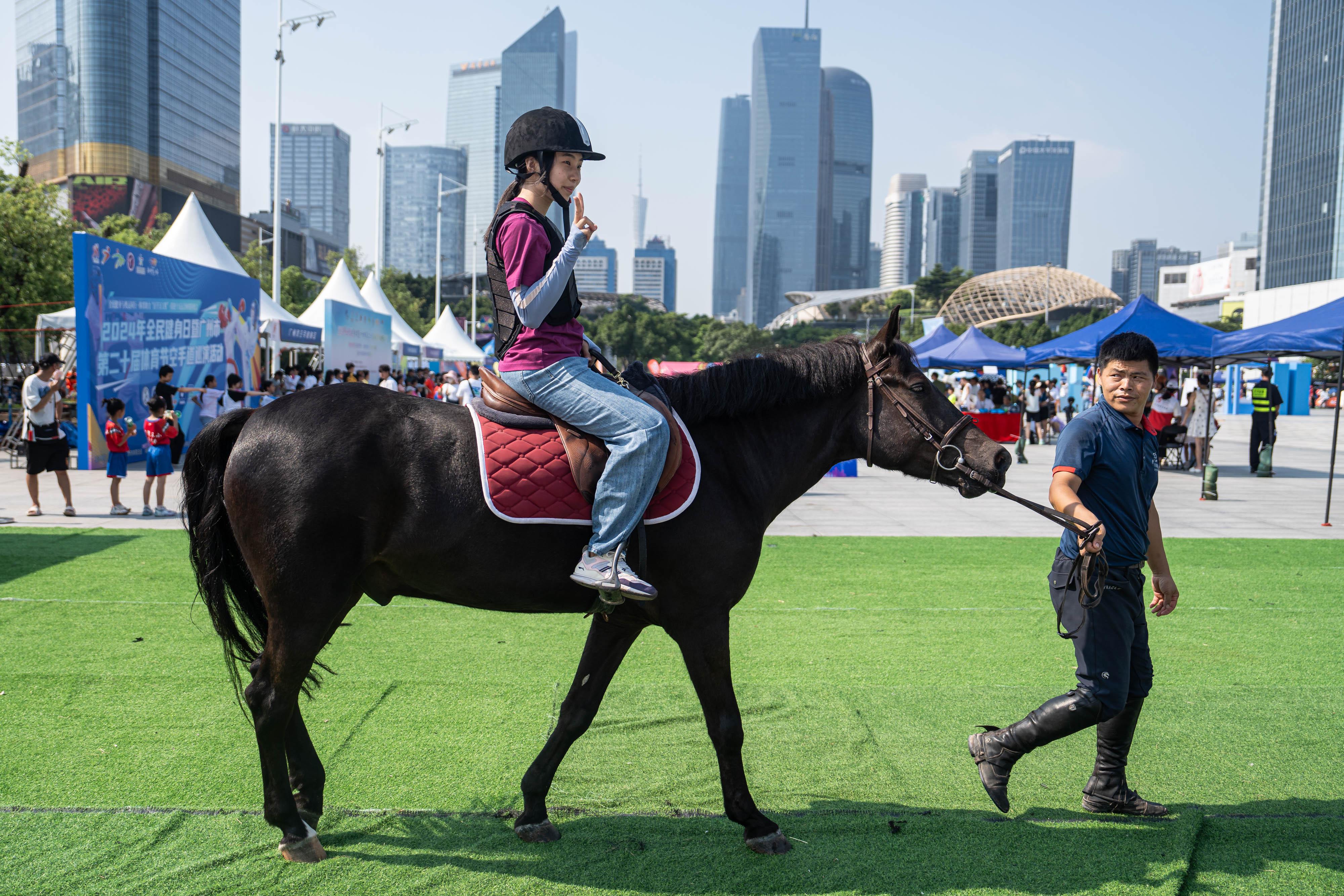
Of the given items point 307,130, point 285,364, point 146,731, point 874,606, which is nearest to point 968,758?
point 874,606

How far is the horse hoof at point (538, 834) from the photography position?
3.34 metres

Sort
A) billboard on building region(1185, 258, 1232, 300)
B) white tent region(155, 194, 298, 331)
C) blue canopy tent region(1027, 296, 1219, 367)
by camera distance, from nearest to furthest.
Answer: blue canopy tent region(1027, 296, 1219, 367) < white tent region(155, 194, 298, 331) < billboard on building region(1185, 258, 1232, 300)

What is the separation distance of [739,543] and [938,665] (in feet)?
9.26

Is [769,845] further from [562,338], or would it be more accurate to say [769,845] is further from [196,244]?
[196,244]

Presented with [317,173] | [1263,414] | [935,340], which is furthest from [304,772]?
[317,173]

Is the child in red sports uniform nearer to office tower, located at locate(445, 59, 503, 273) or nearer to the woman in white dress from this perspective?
the woman in white dress

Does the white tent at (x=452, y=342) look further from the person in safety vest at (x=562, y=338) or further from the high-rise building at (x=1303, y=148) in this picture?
the high-rise building at (x=1303, y=148)

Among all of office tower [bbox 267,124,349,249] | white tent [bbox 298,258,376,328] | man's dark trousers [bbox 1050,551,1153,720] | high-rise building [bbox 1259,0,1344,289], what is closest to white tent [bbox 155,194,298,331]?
white tent [bbox 298,258,376,328]

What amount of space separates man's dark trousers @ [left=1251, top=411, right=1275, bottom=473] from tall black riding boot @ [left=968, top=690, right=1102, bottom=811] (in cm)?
1695

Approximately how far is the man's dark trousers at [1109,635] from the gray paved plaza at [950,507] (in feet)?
23.2

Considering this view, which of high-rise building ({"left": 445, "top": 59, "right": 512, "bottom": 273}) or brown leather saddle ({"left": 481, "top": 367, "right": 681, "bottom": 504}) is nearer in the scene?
brown leather saddle ({"left": 481, "top": 367, "right": 681, "bottom": 504})

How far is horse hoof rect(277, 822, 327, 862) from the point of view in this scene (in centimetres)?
317

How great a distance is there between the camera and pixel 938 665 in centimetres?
560

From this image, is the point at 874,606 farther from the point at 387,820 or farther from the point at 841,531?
the point at 387,820
